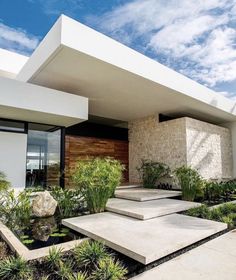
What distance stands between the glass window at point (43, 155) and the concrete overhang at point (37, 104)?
61cm

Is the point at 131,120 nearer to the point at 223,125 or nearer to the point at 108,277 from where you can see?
the point at 223,125

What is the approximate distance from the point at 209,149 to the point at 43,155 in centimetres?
780

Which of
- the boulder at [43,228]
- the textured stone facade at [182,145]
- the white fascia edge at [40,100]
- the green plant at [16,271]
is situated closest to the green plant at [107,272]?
the green plant at [16,271]

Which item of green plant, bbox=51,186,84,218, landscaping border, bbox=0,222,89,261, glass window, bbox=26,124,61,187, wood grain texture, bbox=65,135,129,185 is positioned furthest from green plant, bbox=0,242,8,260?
wood grain texture, bbox=65,135,129,185

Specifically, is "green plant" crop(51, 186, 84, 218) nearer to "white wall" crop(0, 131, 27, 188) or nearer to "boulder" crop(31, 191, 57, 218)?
"boulder" crop(31, 191, 57, 218)

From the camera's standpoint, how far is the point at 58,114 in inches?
243

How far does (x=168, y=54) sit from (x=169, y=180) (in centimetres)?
549

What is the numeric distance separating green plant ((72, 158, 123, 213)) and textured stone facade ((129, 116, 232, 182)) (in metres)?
4.92

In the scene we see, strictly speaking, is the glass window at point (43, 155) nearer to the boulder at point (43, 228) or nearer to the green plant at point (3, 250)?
the boulder at point (43, 228)

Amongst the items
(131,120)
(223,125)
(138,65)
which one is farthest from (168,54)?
(223,125)

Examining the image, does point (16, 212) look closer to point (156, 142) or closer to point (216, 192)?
point (216, 192)

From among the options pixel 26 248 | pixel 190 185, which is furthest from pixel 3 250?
pixel 190 185

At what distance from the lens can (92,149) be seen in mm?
10391

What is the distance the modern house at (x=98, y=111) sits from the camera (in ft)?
17.4
